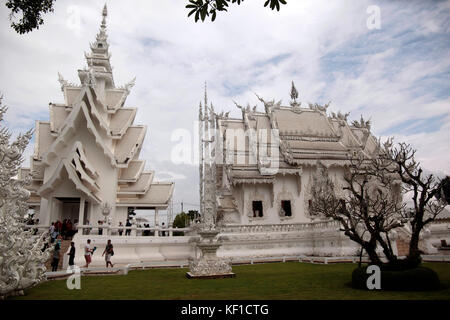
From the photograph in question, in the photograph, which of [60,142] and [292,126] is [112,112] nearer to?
[60,142]

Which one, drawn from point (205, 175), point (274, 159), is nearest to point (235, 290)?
point (205, 175)

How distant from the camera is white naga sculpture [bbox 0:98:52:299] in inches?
246

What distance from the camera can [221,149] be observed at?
22344 mm

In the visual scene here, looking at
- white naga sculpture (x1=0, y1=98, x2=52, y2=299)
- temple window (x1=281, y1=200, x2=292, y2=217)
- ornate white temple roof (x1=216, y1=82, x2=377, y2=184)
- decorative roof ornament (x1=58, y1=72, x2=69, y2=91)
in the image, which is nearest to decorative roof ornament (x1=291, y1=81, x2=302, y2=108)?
ornate white temple roof (x1=216, y1=82, x2=377, y2=184)

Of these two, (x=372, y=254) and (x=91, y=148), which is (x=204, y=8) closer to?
(x=372, y=254)

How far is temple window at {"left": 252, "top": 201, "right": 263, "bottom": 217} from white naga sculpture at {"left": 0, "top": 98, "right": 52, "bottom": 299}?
14.8 metres

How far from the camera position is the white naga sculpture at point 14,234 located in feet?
20.5

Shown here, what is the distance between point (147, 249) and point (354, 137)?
19.0m

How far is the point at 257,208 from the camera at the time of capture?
21.2 meters

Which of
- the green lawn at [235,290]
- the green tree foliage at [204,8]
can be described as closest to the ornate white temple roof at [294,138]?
the green lawn at [235,290]

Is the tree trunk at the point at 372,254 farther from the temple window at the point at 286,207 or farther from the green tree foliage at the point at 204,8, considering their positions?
the temple window at the point at 286,207

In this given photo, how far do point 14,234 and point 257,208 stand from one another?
16100 mm
